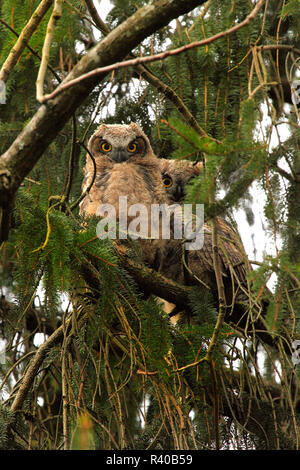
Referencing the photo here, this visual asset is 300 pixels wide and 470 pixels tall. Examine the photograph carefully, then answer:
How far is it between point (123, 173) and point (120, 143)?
0.23m

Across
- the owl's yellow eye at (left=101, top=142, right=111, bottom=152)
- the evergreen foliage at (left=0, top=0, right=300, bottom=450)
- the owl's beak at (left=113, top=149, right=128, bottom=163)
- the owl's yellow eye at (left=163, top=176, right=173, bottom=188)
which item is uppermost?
the owl's yellow eye at (left=163, top=176, right=173, bottom=188)

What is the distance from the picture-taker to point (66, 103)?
193 centimetres

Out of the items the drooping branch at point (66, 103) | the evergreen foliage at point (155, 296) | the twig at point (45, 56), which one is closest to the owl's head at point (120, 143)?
the evergreen foliage at point (155, 296)

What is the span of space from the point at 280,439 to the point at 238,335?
75 cm

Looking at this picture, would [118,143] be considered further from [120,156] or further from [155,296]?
[155,296]

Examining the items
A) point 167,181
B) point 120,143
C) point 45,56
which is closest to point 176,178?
point 167,181

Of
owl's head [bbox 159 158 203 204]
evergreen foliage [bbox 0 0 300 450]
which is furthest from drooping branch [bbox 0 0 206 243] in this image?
owl's head [bbox 159 158 203 204]

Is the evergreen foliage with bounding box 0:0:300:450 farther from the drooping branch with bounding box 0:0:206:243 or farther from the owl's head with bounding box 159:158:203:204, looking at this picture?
the owl's head with bounding box 159:158:203:204

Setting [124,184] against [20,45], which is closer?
[20,45]

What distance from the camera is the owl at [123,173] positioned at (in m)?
3.54

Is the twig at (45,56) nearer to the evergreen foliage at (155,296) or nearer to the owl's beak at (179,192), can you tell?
the evergreen foliage at (155,296)

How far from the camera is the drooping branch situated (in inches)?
75.7

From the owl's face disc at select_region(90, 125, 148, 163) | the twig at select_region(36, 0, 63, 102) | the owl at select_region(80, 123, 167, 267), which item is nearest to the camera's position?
the twig at select_region(36, 0, 63, 102)
